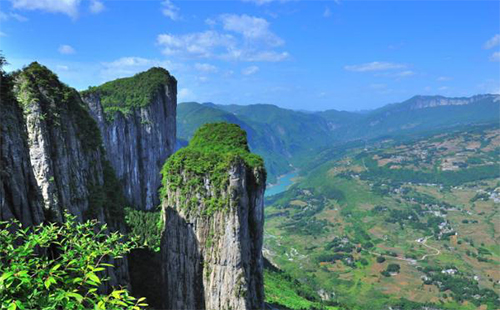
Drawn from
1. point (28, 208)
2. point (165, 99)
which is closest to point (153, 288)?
point (28, 208)

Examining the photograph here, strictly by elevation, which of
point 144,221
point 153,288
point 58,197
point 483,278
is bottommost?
point 483,278

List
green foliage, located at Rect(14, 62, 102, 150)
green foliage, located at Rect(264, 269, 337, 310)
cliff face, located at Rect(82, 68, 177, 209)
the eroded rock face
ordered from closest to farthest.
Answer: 1. the eroded rock face
2. green foliage, located at Rect(14, 62, 102, 150)
3. green foliage, located at Rect(264, 269, 337, 310)
4. cliff face, located at Rect(82, 68, 177, 209)

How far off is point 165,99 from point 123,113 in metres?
13.6

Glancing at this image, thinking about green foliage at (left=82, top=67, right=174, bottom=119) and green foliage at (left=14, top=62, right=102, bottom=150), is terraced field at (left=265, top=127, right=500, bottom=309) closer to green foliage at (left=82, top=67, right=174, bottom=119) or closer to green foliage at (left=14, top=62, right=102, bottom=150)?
green foliage at (left=82, top=67, right=174, bottom=119)

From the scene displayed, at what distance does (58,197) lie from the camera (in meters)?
20.2

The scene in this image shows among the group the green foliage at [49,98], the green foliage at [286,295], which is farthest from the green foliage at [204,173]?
the green foliage at [286,295]

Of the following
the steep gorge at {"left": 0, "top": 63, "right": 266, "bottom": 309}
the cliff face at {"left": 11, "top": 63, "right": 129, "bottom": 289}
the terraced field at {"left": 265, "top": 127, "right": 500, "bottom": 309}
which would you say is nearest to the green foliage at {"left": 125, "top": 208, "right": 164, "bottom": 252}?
the steep gorge at {"left": 0, "top": 63, "right": 266, "bottom": 309}

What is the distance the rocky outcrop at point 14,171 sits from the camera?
15.0m

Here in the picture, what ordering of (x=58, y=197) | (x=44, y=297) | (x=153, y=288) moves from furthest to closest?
(x=153, y=288), (x=58, y=197), (x=44, y=297)

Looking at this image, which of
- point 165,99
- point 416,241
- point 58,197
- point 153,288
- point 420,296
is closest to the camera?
point 58,197

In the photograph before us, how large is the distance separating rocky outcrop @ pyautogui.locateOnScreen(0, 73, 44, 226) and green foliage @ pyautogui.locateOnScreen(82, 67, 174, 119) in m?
41.8

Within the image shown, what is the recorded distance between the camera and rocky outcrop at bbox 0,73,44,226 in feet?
49.1

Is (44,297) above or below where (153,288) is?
above

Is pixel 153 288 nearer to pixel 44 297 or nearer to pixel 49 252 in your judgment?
pixel 49 252
